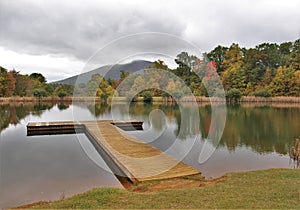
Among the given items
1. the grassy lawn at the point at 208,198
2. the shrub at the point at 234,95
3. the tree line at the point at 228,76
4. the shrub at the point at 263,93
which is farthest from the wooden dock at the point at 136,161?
the shrub at the point at 263,93

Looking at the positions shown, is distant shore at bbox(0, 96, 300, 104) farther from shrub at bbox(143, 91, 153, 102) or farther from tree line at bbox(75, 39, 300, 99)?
shrub at bbox(143, 91, 153, 102)

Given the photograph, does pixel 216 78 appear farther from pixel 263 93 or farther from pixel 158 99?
pixel 158 99

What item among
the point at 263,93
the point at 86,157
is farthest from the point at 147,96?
the point at 86,157

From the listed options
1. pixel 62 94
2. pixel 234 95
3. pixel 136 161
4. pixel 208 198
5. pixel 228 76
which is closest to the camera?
pixel 208 198

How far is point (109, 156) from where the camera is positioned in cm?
651

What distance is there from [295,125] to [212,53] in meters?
31.4

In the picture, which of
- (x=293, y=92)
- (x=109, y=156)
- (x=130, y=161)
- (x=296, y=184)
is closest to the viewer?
(x=296, y=184)

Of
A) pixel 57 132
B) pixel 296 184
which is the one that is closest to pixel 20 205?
pixel 296 184

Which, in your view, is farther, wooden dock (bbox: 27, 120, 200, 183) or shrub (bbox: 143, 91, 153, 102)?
shrub (bbox: 143, 91, 153, 102)

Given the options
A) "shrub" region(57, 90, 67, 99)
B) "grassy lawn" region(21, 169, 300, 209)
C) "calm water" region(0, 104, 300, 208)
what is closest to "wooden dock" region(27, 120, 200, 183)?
"calm water" region(0, 104, 300, 208)

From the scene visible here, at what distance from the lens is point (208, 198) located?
11.1 ft

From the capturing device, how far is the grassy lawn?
315 cm

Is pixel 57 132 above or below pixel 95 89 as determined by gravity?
below

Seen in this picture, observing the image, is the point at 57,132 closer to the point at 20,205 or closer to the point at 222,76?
the point at 20,205
